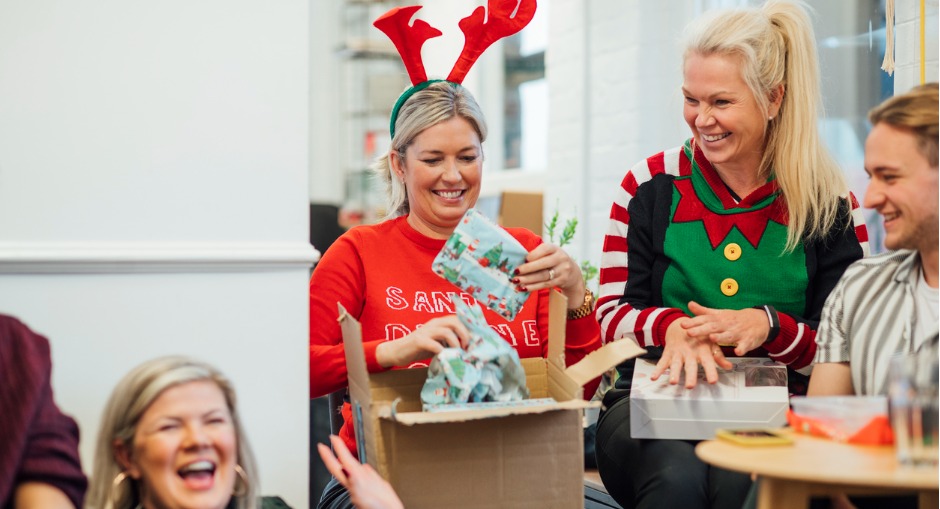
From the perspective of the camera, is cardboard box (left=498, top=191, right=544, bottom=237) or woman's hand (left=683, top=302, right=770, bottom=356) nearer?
woman's hand (left=683, top=302, right=770, bottom=356)

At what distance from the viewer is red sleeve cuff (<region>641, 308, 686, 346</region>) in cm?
180

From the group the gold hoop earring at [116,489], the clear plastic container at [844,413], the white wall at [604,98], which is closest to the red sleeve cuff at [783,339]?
the clear plastic container at [844,413]

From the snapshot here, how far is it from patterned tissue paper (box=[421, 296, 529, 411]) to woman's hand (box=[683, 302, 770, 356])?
345 mm

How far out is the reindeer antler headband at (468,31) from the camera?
1859 millimetres

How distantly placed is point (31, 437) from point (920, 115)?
4.02 ft

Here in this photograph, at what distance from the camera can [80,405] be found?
136cm

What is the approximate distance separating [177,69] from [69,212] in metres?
0.25

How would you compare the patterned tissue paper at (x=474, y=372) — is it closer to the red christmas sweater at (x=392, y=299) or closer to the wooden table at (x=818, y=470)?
the red christmas sweater at (x=392, y=299)

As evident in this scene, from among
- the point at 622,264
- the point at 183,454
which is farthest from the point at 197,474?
the point at 622,264

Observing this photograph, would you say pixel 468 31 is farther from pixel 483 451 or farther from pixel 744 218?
pixel 483 451

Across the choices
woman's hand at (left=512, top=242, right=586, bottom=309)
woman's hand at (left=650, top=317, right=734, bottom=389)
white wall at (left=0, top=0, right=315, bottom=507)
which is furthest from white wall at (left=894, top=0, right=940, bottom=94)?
white wall at (left=0, top=0, right=315, bottom=507)

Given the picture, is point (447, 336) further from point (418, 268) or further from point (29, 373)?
point (29, 373)

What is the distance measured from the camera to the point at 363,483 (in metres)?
1.44

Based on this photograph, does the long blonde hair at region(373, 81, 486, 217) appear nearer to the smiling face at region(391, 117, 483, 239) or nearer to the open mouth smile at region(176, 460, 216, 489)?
the smiling face at region(391, 117, 483, 239)
